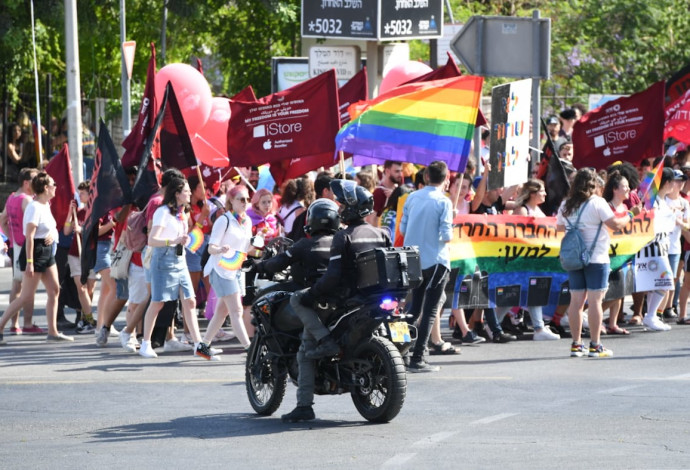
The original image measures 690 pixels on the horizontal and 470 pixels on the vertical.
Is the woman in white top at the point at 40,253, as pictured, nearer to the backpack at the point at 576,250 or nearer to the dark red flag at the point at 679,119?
the backpack at the point at 576,250

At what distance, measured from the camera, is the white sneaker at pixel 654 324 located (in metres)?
14.6

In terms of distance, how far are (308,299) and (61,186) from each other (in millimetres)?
6365

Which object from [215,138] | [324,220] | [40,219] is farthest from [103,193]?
[324,220]

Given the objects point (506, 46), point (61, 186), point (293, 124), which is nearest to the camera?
point (61, 186)

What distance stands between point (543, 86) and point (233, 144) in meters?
20.9

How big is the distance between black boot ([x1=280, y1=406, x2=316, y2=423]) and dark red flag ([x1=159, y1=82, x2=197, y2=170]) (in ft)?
18.4

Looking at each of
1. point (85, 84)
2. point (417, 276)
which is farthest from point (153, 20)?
point (417, 276)

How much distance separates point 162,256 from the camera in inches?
502

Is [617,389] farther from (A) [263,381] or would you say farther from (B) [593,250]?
(A) [263,381]

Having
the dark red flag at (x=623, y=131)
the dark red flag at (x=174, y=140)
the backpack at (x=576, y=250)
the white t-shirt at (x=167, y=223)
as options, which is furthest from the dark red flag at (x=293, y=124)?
the backpack at (x=576, y=250)

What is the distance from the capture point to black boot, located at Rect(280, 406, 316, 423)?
31.1 feet

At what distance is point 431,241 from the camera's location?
12.1 metres

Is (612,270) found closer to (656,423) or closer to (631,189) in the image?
(631,189)

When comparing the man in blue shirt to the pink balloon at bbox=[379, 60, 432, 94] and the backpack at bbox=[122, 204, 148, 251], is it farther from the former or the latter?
the pink balloon at bbox=[379, 60, 432, 94]
